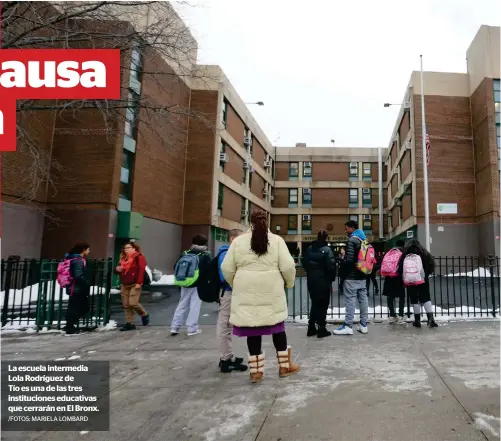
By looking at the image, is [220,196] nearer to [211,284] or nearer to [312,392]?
[211,284]

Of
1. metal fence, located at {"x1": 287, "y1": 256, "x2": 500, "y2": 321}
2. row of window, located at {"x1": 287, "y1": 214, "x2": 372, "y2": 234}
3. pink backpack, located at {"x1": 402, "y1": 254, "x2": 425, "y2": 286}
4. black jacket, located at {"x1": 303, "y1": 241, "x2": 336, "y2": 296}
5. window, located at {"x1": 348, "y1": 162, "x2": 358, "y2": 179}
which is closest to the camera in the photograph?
black jacket, located at {"x1": 303, "y1": 241, "x2": 336, "y2": 296}

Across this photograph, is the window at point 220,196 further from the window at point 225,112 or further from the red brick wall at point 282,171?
the red brick wall at point 282,171

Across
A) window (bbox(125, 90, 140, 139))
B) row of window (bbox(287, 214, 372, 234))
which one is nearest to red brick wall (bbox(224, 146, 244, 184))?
row of window (bbox(287, 214, 372, 234))

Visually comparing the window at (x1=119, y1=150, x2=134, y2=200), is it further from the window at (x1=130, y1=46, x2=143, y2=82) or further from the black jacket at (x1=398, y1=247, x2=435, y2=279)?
the black jacket at (x1=398, y1=247, x2=435, y2=279)

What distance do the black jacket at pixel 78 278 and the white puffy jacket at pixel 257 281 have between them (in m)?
4.34

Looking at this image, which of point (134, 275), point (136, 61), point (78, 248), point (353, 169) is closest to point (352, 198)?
point (353, 169)

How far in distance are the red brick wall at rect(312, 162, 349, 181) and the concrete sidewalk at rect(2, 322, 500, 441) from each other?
38.4 meters

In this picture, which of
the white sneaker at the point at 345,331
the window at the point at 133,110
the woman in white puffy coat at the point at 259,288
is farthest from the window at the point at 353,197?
the woman in white puffy coat at the point at 259,288

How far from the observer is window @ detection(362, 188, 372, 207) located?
42.8m

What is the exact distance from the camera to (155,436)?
2.73 m

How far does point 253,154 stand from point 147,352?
31.4 m

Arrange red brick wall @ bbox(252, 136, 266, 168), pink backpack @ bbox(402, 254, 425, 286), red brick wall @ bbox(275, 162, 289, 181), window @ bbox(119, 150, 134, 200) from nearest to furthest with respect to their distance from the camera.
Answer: pink backpack @ bbox(402, 254, 425, 286), window @ bbox(119, 150, 134, 200), red brick wall @ bbox(252, 136, 266, 168), red brick wall @ bbox(275, 162, 289, 181)

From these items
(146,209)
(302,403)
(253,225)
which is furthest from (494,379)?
(146,209)

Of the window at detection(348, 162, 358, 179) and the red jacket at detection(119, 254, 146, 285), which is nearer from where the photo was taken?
the red jacket at detection(119, 254, 146, 285)
